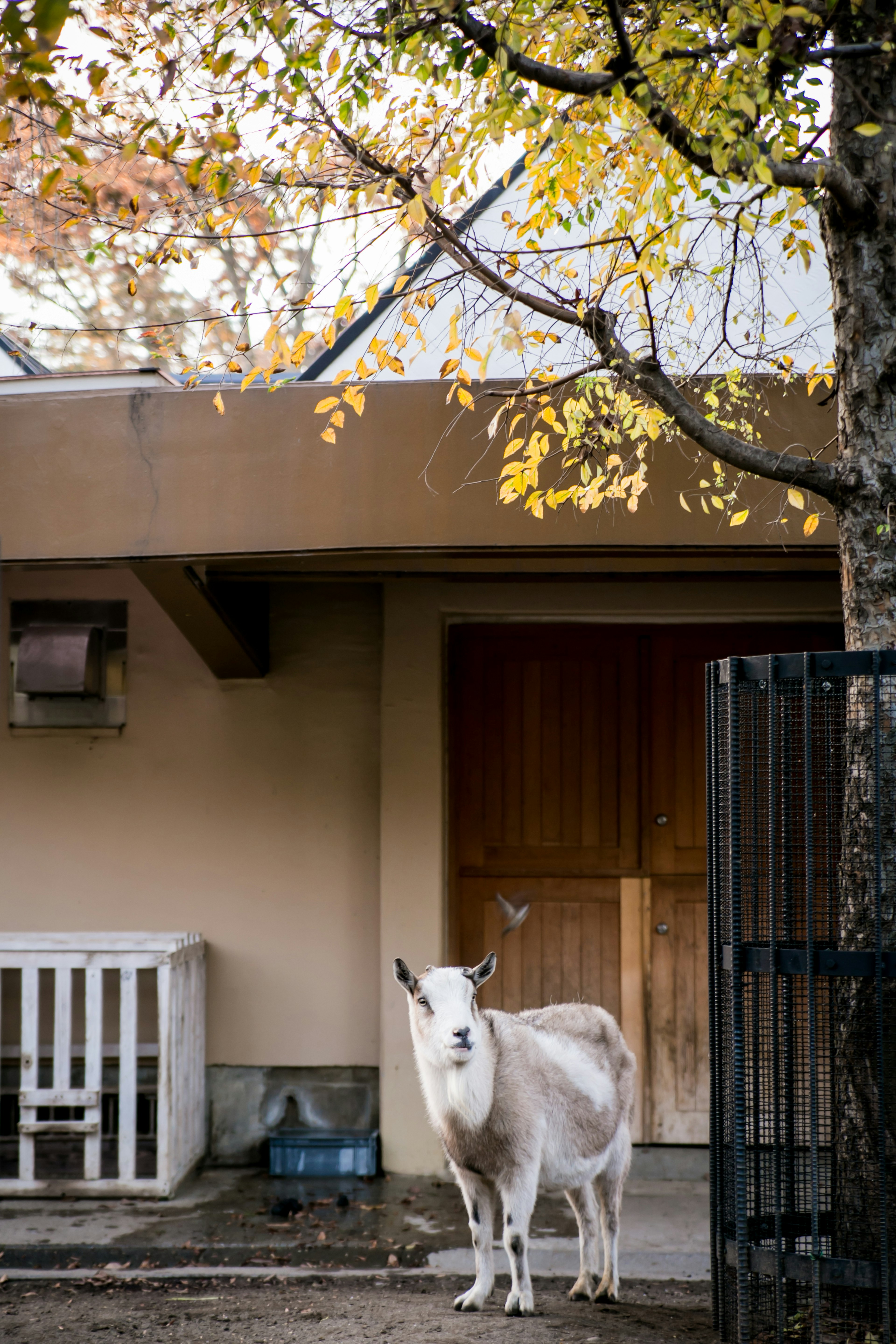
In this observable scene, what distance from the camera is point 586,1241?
4.42m

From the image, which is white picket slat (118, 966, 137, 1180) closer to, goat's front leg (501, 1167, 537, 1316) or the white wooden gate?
the white wooden gate

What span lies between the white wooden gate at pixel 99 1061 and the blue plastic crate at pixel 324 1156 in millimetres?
487

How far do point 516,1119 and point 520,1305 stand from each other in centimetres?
63

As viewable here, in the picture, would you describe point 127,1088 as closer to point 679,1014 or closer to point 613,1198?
point 613,1198

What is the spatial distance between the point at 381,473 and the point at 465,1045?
7.74 ft

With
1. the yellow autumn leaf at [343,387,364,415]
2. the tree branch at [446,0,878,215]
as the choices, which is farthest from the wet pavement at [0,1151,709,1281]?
the tree branch at [446,0,878,215]

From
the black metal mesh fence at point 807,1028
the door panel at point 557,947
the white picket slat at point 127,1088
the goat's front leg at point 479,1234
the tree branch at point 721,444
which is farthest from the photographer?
the door panel at point 557,947

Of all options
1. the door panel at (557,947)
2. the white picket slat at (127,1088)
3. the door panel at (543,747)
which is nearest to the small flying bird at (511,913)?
the door panel at (557,947)

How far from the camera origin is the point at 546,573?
5.92 m

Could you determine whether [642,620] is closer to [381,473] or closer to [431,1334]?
[381,473]

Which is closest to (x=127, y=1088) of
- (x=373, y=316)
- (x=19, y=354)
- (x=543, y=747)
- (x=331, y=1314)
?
(x=331, y=1314)

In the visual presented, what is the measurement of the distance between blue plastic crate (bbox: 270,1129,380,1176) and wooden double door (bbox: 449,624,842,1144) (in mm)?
1092

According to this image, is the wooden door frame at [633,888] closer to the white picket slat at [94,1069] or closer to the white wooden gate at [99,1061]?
the white wooden gate at [99,1061]

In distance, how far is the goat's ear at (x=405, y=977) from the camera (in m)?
4.06
